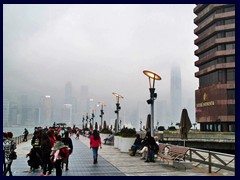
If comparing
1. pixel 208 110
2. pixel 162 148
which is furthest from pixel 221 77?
pixel 162 148

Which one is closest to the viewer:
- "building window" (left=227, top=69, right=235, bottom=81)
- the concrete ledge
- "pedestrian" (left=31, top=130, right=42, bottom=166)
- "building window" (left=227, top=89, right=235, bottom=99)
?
"pedestrian" (left=31, top=130, right=42, bottom=166)

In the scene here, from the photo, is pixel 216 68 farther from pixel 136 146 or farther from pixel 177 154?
pixel 177 154

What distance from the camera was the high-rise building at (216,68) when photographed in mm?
60219

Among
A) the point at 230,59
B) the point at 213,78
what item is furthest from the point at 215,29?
the point at 213,78

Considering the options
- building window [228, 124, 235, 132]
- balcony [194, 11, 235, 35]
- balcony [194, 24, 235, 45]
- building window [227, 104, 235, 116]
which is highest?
balcony [194, 11, 235, 35]

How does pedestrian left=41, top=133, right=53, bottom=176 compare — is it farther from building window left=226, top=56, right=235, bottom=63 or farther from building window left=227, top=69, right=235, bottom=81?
building window left=226, top=56, right=235, bottom=63

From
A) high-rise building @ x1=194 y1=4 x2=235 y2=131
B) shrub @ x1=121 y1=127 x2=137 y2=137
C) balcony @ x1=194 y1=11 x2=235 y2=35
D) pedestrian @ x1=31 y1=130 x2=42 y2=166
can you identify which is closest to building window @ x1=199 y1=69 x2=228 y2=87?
high-rise building @ x1=194 y1=4 x2=235 y2=131

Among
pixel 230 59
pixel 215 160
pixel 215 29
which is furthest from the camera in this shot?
pixel 215 29

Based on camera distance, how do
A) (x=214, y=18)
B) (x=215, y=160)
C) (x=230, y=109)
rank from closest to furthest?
(x=215, y=160)
(x=230, y=109)
(x=214, y=18)

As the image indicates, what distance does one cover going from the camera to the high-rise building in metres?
60.2

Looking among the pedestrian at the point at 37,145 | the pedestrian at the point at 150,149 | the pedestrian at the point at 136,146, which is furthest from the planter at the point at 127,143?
the pedestrian at the point at 37,145

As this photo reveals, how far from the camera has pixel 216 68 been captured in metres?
62.5
